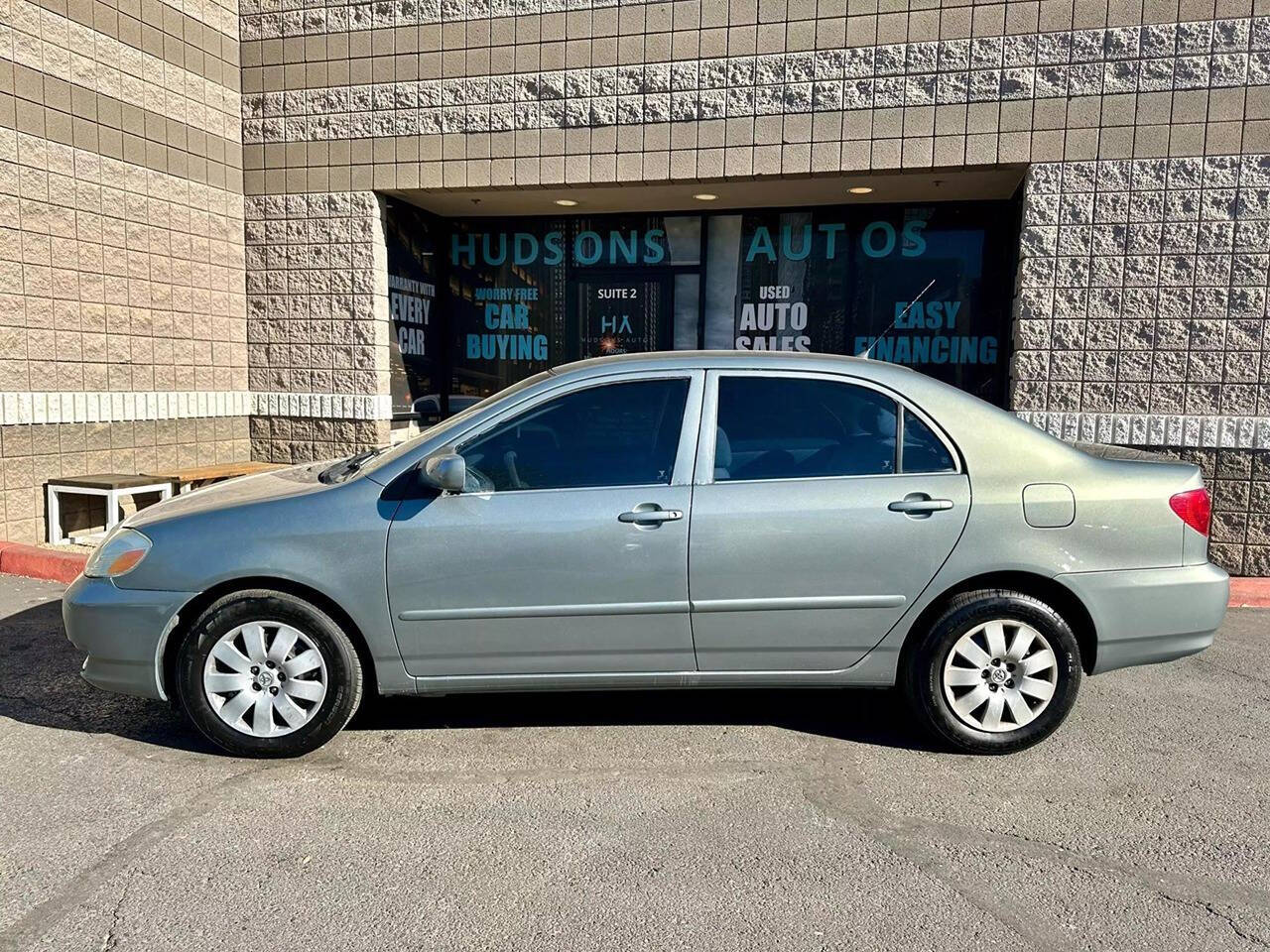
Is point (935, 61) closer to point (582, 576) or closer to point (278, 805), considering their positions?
point (582, 576)

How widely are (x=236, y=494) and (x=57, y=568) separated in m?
3.72

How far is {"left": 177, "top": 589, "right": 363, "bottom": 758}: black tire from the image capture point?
4.01 meters

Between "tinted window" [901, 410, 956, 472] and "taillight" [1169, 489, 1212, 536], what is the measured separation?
0.96 meters

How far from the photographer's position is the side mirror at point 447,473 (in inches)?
155

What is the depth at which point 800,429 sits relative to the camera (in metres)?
4.21

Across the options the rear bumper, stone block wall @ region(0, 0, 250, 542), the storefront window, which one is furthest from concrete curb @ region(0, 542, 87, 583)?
the rear bumper

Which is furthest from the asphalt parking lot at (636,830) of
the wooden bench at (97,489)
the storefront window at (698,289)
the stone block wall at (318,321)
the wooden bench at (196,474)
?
the storefront window at (698,289)

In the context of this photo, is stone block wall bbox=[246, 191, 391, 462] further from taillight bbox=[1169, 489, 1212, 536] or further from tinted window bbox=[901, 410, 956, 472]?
taillight bbox=[1169, 489, 1212, 536]

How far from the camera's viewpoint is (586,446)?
4.18m

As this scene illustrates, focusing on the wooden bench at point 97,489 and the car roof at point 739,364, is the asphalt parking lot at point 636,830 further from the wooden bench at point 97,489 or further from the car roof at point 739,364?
the wooden bench at point 97,489

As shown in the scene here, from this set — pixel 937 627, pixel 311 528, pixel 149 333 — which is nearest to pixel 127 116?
pixel 149 333

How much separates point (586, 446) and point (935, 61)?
18.2 feet

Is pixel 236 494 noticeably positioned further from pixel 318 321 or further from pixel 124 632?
pixel 318 321

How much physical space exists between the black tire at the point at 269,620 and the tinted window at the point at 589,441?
909 mm
